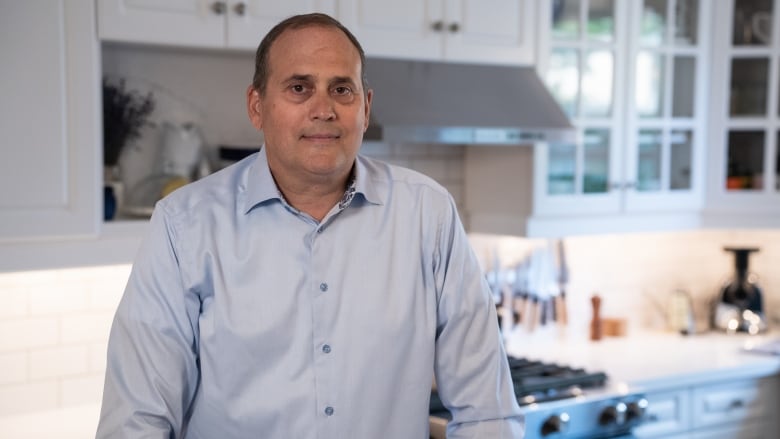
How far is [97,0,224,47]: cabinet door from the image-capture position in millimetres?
2707

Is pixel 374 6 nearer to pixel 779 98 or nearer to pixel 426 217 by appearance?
pixel 426 217

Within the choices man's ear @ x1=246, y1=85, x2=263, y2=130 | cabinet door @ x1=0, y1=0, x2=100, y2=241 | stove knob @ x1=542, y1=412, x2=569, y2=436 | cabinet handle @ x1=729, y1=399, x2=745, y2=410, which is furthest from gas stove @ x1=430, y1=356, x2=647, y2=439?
man's ear @ x1=246, y1=85, x2=263, y2=130

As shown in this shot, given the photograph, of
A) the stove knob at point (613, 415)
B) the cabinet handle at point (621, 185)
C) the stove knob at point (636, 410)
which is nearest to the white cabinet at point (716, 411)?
the stove knob at point (636, 410)

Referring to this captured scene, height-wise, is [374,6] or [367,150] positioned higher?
[374,6]

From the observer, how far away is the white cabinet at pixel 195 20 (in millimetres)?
2719

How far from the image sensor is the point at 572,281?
424 centimetres

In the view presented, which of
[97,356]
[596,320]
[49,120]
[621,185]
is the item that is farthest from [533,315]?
[49,120]

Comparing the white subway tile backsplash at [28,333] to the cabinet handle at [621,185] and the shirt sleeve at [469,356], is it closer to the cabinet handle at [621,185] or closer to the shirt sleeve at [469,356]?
the shirt sleeve at [469,356]

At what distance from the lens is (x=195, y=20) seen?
112 inches

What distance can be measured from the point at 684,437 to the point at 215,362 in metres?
2.33

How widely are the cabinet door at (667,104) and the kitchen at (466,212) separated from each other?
0.04ft

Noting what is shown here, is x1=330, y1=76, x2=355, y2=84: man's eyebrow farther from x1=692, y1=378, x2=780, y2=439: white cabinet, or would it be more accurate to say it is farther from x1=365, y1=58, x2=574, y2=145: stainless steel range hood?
x1=692, y1=378, x2=780, y2=439: white cabinet

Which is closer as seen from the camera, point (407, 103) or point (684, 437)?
point (407, 103)

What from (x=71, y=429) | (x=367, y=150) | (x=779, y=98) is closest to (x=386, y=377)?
(x=71, y=429)
